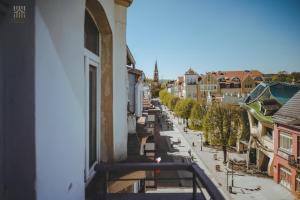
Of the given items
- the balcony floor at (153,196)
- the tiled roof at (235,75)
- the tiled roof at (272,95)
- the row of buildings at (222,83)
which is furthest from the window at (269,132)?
the tiled roof at (235,75)

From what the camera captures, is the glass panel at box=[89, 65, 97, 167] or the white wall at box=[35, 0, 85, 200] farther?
the glass panel at box=[89, 65, 97, 167]

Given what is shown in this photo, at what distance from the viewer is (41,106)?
173cm

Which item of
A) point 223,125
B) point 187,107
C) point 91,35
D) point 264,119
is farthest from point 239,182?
point 187,107

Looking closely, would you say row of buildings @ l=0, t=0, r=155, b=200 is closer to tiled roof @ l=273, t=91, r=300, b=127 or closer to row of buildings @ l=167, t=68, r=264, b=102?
tiled roof @ l=273, t=91, r=300, b=127

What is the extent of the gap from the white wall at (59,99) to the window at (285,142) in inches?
846

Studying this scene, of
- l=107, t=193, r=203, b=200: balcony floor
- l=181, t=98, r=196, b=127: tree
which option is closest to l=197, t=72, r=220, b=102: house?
l=181, t=98, r=196, b=127: tree

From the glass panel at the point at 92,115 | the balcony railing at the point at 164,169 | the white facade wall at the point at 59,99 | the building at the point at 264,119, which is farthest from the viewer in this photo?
the building at the point at 264,119

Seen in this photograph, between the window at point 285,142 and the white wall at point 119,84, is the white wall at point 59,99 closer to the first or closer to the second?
the white wall at point 119,84

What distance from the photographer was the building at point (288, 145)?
745 inches

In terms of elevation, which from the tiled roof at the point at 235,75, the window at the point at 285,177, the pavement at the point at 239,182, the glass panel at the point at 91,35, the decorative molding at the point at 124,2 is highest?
the tiled roof at the point at 235,75

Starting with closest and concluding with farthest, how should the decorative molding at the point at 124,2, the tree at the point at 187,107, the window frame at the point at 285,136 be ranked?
the decorative molding at the point at 124,2
the window frame at the point at 285,136
the tree at the point at 187,107

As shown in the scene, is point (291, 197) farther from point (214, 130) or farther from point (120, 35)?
point (120, 35)

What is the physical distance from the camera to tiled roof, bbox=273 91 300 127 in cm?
1904

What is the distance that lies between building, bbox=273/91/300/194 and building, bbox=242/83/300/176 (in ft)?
5.25
